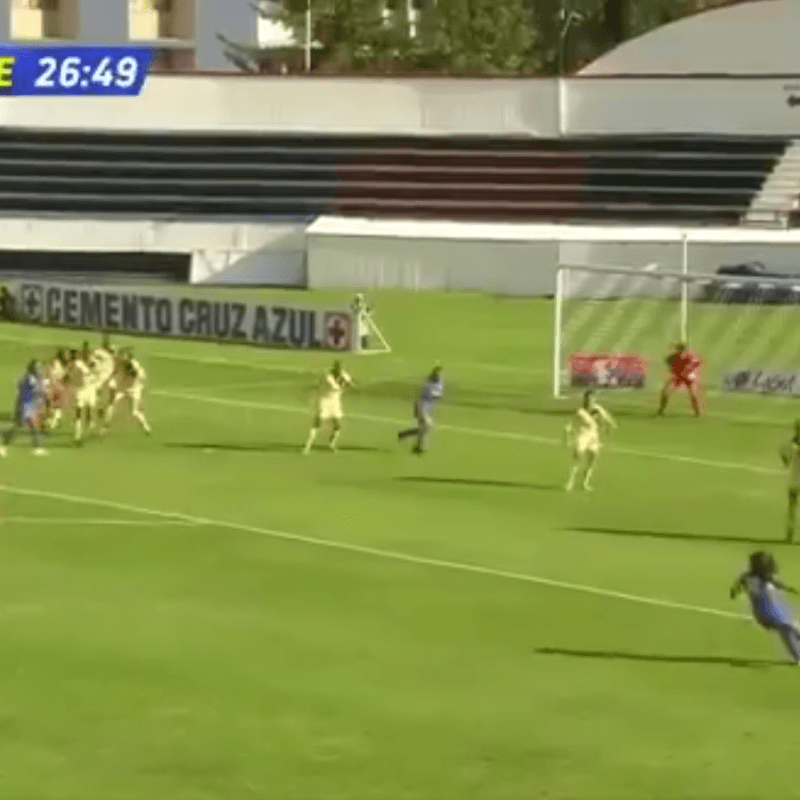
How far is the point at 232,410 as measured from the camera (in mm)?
48812

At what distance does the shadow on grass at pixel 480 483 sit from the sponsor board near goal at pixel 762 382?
1309 cm

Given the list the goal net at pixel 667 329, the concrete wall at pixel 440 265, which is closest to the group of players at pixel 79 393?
the goal net at pixel 667 329

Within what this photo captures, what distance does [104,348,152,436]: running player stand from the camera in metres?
44.0

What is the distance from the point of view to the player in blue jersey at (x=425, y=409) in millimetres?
41812

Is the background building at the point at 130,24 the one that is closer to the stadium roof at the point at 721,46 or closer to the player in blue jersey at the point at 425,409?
the stadium roof at the point at 721,46

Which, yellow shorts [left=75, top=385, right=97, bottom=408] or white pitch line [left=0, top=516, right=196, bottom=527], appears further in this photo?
yellow shorts [left=75, top=385, right=97, bottom=408]

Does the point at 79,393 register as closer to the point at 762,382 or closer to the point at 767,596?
the point at 762,382

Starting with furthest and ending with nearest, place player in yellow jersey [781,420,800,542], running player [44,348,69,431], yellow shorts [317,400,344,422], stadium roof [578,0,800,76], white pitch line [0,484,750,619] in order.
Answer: stadium roof [578,0,800,76] < running player [44,348,69,431] < yellow shorts [317,400,344,422] < player in yellow jersey [781,420,800,542] < white pitch line [0,484,750,619]

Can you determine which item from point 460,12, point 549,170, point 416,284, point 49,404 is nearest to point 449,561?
point 49,404

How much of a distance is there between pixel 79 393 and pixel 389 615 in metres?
15.8

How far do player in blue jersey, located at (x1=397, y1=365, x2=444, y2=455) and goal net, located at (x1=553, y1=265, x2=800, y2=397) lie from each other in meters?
6.83

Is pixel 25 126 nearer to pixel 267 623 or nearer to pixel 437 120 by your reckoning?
pixel 437 120
